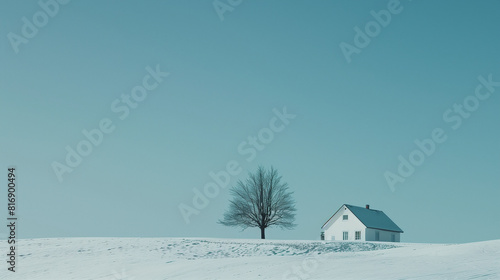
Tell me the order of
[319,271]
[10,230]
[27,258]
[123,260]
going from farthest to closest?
[27,258]
[123,260]
[10,230]
[319,271]

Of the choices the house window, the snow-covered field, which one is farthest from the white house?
the snow-covered field

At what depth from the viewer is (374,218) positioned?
241 feet

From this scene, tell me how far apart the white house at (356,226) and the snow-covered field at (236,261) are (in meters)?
32.1

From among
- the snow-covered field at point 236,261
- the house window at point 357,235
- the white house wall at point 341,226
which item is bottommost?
the snow-covered field at point 236,261

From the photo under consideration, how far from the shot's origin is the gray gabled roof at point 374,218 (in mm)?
70969

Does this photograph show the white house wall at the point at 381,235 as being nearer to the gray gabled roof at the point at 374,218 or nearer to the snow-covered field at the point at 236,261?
the gray gabled roof at the point at 374,218

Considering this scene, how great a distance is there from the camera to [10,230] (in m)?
26.7

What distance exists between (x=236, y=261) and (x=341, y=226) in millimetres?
47025

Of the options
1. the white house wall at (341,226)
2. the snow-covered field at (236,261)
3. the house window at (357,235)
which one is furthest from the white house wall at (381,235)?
the snow-covered field at (236,261)

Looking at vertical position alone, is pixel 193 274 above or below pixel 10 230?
below

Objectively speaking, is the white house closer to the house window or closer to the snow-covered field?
the house window

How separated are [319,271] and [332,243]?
16.3 metres

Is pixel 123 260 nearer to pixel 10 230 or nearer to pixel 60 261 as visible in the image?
pixel 60 261

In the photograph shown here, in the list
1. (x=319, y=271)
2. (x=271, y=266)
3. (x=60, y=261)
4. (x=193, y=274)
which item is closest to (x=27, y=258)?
(x=60, y=261)
